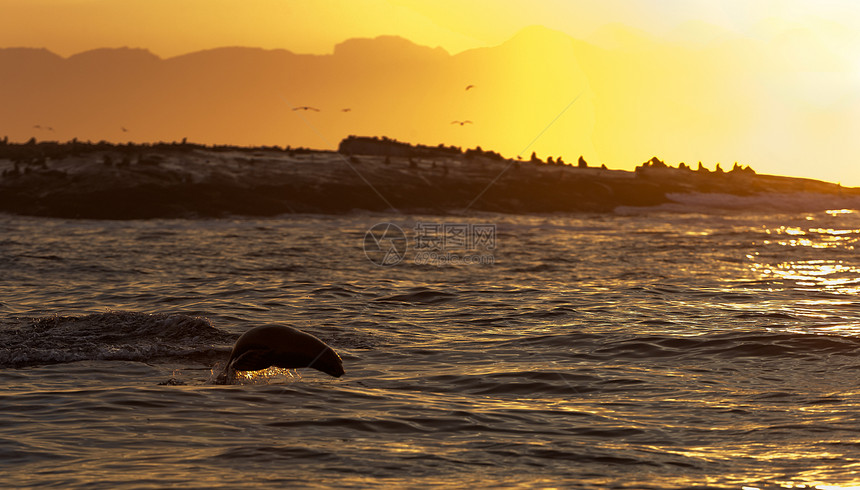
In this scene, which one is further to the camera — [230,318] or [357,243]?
[357,243]

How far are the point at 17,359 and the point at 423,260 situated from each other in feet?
68.4

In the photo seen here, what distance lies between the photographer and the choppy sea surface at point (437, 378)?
27.3 ft

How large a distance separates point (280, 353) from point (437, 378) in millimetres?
2325

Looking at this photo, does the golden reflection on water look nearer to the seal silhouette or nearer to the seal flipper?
the seal silhouette

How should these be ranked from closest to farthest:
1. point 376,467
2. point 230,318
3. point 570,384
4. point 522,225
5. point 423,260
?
point 376,467, point 570,384, point 230,318, point 423,260, point 522,225

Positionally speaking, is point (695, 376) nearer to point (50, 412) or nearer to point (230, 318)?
point (50, 412)

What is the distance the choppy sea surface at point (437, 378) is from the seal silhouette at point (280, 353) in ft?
0.74

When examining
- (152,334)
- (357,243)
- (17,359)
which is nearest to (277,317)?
(152,334)

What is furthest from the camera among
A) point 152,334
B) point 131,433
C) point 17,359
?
point 152,334

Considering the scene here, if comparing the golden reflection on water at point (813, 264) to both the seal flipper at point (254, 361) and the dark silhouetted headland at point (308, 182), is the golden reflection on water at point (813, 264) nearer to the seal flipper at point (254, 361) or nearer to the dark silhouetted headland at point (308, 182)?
the seal flipper at point (254, 361)

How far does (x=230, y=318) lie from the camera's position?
18250 millimetres

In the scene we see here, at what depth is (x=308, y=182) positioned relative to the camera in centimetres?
5816

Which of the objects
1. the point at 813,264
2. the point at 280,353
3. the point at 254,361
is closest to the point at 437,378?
the point at 280,353

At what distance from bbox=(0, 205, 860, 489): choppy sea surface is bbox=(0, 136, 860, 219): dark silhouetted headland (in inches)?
839
